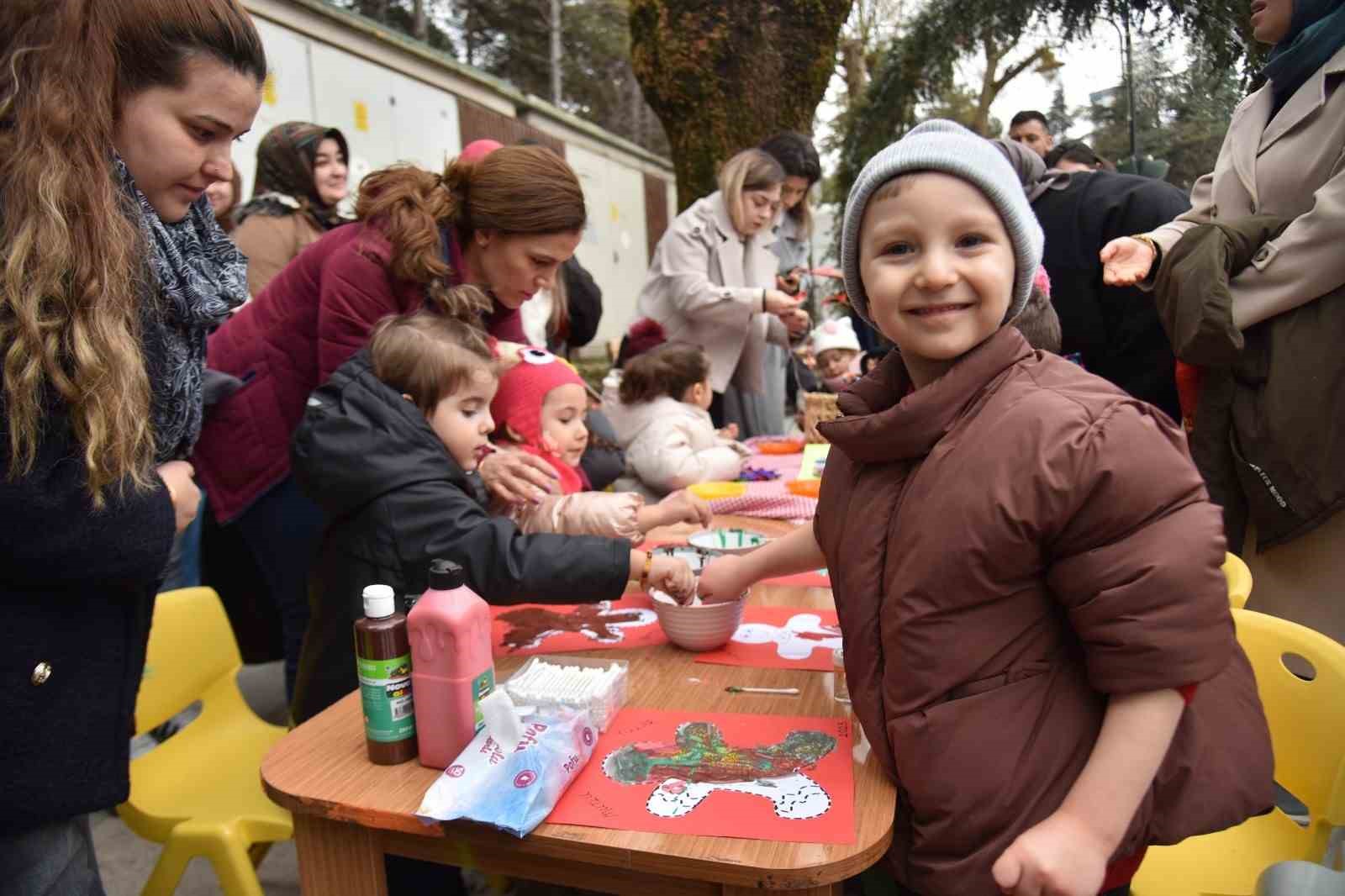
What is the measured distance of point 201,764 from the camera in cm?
198

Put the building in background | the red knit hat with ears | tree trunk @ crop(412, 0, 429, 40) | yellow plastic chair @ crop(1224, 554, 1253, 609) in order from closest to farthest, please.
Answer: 1. yellow plastic chair @ crop(1224, 554, 1253, 609)
2. the red knit hat with ears
3. the building in background
4. tree trunk @ crop(412, 0, 429, 40)

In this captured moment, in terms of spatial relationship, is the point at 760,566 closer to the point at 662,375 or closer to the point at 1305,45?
the point at 1305,45

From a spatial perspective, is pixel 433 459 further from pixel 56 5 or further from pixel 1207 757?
pixel 1207 757

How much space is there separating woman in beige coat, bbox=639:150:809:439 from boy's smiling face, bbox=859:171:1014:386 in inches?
109

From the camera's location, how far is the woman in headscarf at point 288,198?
3.20 metres

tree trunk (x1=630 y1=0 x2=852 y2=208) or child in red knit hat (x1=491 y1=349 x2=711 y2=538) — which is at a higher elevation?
tree trunk (x1=630 y1=0 x2=852 y2=208)

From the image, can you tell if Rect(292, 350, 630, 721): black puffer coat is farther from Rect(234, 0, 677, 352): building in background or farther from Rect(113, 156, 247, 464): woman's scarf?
Rect(234, 0, 677, 352): building in background

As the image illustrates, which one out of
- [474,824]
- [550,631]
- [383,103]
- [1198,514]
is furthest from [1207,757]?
[383,103]

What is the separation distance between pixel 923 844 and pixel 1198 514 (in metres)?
0.49

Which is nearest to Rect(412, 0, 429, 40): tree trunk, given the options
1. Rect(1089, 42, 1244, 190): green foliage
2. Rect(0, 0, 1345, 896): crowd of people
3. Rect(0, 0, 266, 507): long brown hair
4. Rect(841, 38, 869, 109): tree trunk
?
Rect(841, 38, 869, 109): tree trunk

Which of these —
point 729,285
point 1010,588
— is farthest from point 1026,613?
point 729,285

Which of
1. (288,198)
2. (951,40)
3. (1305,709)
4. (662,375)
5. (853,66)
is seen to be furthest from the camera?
(853,66)

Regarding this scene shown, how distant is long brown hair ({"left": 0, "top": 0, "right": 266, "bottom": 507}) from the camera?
103cm

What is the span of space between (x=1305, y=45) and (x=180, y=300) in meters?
2.33
